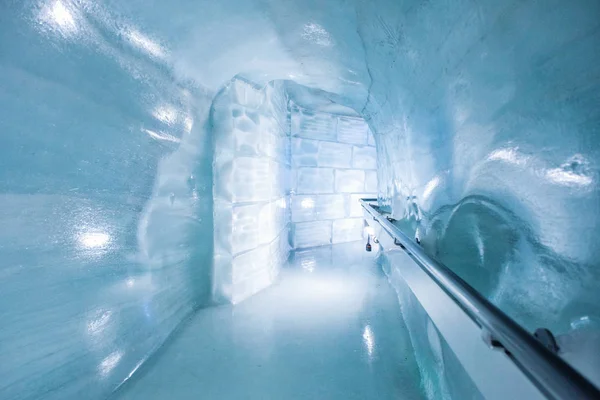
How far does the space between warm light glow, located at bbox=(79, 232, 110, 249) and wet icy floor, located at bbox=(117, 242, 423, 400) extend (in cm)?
95

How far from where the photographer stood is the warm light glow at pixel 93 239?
154 centimetres

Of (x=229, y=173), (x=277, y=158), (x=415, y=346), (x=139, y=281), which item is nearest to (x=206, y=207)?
(x=229, y=173)

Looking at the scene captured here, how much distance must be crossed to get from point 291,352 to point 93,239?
161 centimetres

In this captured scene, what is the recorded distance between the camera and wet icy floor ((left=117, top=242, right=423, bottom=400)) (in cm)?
184

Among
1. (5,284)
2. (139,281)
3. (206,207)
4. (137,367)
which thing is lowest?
(137,367)

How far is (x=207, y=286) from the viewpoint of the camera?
9.84 feet

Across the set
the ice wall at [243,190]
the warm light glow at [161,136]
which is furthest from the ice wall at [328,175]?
the warm light glow at [161,136]

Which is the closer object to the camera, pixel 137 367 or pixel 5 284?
pixel 5 284

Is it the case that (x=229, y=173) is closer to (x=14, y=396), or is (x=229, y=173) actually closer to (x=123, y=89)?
(x=123, y=89)

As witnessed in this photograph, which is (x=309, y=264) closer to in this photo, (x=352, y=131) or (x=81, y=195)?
(x=352, y=131)

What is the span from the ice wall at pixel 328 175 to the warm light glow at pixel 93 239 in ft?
13.2

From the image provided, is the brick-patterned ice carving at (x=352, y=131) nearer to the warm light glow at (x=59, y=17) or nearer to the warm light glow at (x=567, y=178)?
the warm light glow at (x=59, y=17)

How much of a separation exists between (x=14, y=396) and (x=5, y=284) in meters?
0.52

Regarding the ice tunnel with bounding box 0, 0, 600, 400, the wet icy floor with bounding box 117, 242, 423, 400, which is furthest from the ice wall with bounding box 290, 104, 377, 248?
the wet icy floor with bounding box 117, 242, 423, 400
